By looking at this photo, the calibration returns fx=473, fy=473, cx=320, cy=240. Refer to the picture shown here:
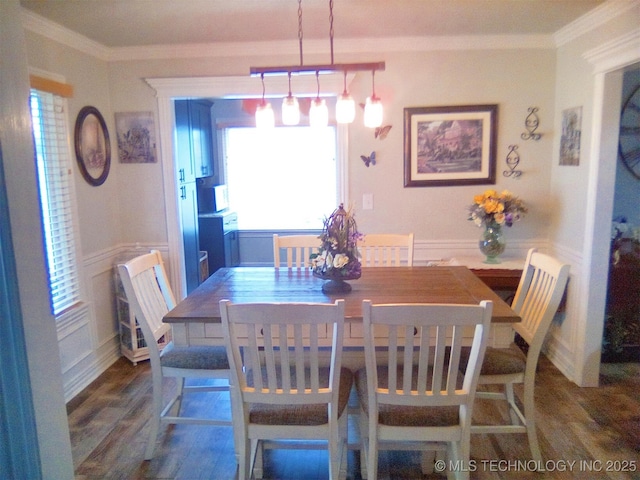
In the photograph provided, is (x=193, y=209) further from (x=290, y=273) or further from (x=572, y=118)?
(x=572, y=118)

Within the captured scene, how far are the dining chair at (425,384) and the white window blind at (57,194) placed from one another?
6.91 feet

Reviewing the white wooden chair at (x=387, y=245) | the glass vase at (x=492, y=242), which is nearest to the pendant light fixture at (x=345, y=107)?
the white wooden chair at (x=387, y=245)

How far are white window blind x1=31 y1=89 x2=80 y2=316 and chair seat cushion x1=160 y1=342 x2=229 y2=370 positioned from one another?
3.22 feet

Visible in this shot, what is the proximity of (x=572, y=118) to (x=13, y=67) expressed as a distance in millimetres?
3458

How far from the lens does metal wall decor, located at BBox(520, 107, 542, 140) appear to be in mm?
3582

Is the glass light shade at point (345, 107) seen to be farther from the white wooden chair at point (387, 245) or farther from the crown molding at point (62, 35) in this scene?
the crown molding at point (62, 35)

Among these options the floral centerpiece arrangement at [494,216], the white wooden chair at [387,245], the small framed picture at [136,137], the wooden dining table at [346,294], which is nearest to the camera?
the wooden dining table at [346,294]

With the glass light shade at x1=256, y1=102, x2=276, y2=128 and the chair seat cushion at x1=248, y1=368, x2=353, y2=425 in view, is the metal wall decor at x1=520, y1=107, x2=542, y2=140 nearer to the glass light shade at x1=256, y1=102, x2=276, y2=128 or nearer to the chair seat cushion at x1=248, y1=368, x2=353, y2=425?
the glass light shade at x1=256, y1=102, x2=276, y2=128

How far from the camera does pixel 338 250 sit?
240 cm

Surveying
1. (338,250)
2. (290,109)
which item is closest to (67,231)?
(290,109)

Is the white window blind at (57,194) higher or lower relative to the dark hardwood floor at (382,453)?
Answer: higher

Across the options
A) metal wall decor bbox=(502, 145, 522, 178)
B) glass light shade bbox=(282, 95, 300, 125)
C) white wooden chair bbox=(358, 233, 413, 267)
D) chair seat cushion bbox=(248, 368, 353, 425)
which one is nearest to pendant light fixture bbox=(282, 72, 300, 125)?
glass light shade bbox=(282, 95, 300, 125)

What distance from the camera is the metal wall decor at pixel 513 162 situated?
363cm

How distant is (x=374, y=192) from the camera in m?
3.73
